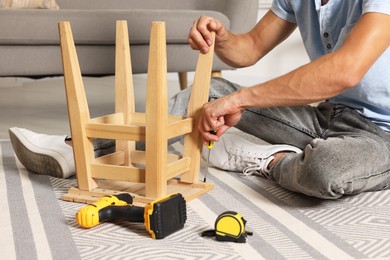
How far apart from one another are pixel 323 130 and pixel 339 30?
9.8 inches

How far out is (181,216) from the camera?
1.09 m

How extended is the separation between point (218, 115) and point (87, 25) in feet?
3.85

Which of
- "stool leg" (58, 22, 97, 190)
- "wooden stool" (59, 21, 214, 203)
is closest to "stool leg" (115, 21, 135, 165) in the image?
"wooden stool" (59, 21, 214, 203)

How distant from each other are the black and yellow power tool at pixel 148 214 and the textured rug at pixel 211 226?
0.02 metres

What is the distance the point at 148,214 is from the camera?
3.42 ft

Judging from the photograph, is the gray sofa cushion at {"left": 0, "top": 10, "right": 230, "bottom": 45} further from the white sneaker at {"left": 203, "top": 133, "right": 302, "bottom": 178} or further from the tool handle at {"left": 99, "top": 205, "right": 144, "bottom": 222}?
the tool handle at {"left": 99, "top": 205, "right": 144, "bottom": 222}

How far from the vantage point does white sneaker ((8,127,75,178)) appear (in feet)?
4.77

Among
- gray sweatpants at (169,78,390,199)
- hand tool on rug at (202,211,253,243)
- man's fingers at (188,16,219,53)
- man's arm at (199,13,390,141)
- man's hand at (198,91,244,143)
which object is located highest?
man's fingers at (188,16,219,53)

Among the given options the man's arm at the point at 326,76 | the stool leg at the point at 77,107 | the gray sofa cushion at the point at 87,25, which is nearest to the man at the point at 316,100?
the man's arm at the point at 326,76

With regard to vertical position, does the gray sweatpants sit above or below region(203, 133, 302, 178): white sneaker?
above

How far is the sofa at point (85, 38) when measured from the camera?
7.23ft

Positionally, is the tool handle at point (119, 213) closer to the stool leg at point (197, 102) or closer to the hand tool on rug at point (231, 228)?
the hand tool on rug at point (231, 228)

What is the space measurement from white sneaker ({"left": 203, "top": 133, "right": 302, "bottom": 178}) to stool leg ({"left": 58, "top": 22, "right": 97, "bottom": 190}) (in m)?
0.42

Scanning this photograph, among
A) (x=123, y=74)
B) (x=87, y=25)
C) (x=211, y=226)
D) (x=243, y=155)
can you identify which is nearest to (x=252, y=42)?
(x=243, y=155)
